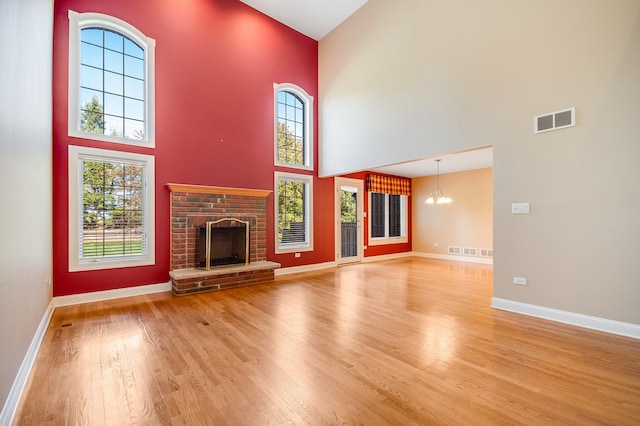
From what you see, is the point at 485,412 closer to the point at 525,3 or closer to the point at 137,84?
the point at 525,3

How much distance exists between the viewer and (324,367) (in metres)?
2.18

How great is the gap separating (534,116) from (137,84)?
5.72m

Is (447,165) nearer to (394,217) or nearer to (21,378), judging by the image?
(394,217)

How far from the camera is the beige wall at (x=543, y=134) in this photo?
2.82 metres

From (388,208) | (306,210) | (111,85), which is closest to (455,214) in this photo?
(388,208)

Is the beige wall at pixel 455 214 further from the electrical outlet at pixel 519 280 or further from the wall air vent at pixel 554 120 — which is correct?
the wall air vent at pixel 554 120

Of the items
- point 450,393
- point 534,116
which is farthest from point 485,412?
point 534,116

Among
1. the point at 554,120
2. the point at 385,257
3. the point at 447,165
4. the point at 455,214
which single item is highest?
the point at 447,165

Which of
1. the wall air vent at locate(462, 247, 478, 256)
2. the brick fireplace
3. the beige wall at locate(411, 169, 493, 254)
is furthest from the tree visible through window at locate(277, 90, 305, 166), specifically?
the wall air vent at locate(462, 247, 478, 256)

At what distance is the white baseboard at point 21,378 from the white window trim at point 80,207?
1.11 metres

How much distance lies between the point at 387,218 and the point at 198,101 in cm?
598

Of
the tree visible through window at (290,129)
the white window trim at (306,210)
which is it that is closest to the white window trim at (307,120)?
the tree visible through window at (290,129)

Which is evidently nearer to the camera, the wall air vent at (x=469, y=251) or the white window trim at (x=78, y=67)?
the white window trim at (x=78, y=67)

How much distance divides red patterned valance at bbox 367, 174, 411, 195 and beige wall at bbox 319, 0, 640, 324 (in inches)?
117
